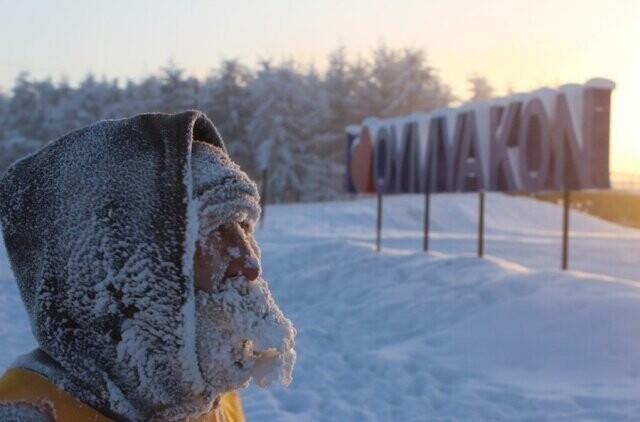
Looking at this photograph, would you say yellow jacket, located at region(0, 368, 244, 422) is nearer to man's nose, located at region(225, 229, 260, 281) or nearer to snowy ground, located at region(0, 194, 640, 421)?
man's nose, located at region(225, 229, 260, 281)

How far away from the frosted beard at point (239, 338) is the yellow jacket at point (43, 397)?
0.20m

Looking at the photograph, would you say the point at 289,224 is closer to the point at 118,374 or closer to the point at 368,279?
the point at 368,279

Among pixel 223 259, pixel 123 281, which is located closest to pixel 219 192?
pixel 223 259

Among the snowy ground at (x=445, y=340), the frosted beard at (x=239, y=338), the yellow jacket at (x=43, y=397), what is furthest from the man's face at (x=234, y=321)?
the snowy ground at (x=445, y=340)

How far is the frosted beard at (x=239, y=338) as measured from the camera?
140cm

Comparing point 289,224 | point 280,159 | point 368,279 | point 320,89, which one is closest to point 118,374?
point 368,279

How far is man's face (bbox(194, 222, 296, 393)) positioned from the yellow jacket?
206 millimetres

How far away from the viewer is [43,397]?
133 centimetres

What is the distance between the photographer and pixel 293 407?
5.54 m

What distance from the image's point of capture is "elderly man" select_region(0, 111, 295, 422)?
4.44ft

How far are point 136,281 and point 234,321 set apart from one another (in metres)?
0.18

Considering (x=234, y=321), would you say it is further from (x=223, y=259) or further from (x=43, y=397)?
(x=43, y=397)

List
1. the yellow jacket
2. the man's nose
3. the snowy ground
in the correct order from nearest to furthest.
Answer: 1. the yellow jacket
2. the man's nose
3. the snowy ground

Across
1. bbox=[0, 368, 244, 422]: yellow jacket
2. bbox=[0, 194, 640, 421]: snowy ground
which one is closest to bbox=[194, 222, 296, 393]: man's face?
bbox=[0, 368, 244, 422]: yellow jacket
